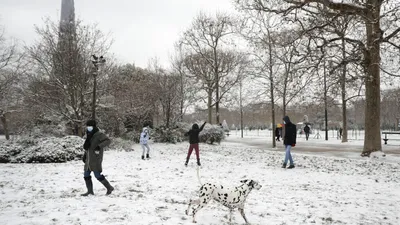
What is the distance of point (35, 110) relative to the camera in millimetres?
20359

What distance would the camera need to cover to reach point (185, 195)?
752 cm

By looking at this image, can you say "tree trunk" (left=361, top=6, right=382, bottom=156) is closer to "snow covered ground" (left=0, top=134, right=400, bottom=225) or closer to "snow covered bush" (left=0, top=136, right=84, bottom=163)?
"snow covered ground" (left=0, top=134, right=400, bottom=225)

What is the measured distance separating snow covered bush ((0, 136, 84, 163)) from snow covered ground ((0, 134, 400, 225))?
4.62ft

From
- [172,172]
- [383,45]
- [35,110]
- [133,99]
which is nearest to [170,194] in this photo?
[172,172]

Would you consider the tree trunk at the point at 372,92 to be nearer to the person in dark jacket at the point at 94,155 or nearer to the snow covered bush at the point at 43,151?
the person in dark jacket at the point at 94,155

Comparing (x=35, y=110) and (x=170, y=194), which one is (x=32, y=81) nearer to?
(x=35, y=110)

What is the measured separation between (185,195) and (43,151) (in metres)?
9.24

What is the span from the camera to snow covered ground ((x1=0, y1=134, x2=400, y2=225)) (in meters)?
5.66

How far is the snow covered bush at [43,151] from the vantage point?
13.5 metres

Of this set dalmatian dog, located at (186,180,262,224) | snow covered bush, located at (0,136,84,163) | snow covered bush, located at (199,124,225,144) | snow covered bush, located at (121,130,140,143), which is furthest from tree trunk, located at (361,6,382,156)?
snow covered bush, located at (121,130,140,143)

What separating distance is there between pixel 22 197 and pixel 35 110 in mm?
15244

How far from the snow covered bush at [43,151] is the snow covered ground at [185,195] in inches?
55.5

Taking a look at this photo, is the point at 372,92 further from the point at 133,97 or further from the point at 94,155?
the point at 133,97

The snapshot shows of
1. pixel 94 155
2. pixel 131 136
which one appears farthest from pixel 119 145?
pixel 94 155
